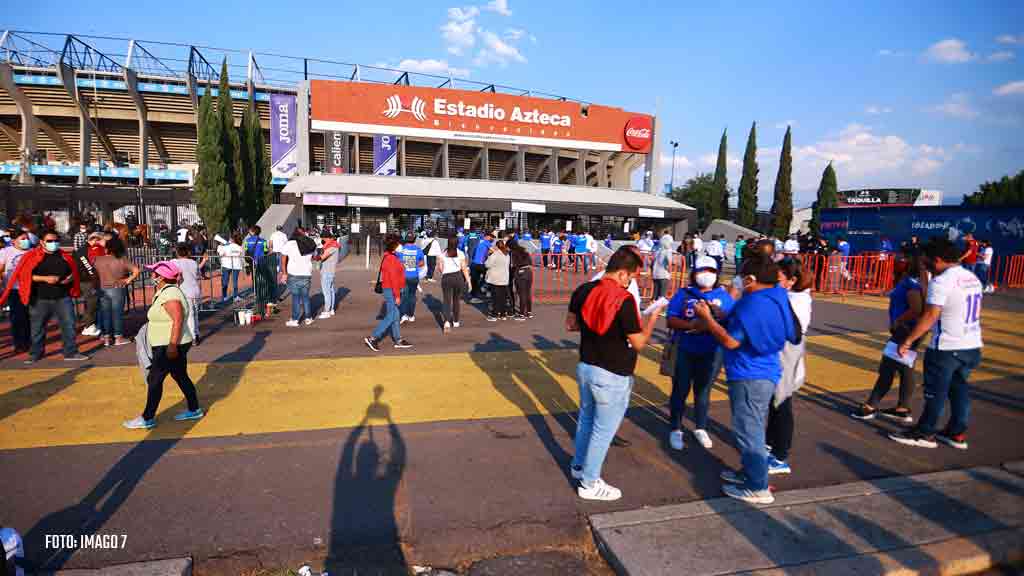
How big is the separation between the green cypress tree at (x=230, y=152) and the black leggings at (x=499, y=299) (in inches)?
898

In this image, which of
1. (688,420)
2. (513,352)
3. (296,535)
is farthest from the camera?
(513,352)

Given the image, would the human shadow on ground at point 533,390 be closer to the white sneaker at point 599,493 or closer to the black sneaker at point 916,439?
the white sneaker at point 599,493

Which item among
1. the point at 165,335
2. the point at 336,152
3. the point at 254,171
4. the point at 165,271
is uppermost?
the point at 336,152

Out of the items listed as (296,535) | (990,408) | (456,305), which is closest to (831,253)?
(990,408)

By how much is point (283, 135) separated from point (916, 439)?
35041 millimetres

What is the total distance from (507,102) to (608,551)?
32.5 metres

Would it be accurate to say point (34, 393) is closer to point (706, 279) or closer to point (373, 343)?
point (373, 343)

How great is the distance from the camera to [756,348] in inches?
133

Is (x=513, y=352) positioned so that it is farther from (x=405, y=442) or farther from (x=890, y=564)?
(x=890, y=564)

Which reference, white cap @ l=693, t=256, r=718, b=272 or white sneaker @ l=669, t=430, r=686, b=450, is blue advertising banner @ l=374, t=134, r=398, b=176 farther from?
white sneaker @ l=669, t=430, r=686, b=450

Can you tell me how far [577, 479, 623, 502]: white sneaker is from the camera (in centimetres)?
360

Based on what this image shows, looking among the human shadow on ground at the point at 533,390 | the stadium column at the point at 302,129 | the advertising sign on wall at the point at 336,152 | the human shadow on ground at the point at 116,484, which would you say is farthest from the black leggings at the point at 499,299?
the advertising sign on wall at the point at 336,152

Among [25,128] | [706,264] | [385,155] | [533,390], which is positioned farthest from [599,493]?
[25,128]

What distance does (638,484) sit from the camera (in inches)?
152
